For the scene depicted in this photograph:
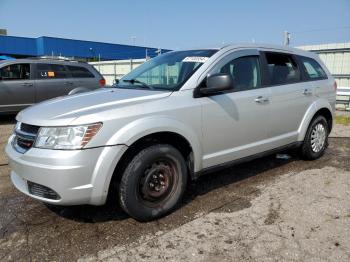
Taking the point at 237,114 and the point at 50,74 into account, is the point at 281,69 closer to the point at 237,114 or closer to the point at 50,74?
the point at 237,114

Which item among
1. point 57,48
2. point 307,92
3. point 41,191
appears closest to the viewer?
point 41,191

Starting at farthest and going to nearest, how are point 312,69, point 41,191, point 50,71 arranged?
point 50,71 → point 312,69 → point 41,191

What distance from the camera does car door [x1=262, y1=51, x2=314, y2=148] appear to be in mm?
4555

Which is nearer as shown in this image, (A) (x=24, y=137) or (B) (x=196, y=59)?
(A) (x=24, y=137)

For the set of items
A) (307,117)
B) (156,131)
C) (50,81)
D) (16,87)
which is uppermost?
(50,81)

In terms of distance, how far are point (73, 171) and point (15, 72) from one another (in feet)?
A: 24.4

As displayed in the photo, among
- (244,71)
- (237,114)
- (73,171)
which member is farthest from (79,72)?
(73,171)

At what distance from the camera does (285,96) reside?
4.66 meters

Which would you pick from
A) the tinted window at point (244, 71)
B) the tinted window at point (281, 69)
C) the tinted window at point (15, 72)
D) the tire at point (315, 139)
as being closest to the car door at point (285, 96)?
the tinted window at point (281, 69)

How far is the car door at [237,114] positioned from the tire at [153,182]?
0.43m

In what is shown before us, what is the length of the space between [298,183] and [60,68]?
7688 mm

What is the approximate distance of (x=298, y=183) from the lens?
4.50 m

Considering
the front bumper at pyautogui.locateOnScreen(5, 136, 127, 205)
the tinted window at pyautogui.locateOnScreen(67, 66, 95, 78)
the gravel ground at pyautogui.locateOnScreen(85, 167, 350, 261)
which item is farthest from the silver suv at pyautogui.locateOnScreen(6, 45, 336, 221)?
the tinted window at pyautogui.locateOnScreen(67, 66, 95, 78)

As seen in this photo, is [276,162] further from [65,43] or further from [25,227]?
[65,43]
